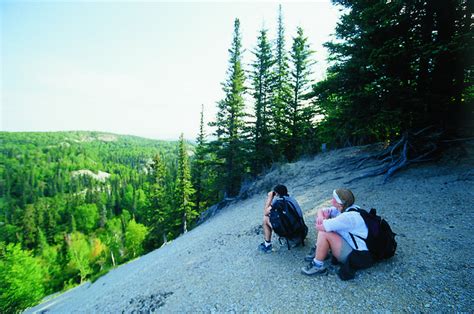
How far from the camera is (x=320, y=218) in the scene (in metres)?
3.89

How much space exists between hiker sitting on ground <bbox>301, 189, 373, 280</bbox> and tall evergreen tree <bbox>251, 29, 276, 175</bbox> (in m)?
15.4

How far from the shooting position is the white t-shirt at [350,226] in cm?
338

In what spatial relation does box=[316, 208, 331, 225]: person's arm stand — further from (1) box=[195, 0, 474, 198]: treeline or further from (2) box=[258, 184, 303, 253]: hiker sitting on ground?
(1) box=[195, 0, 474, 198]: treeline

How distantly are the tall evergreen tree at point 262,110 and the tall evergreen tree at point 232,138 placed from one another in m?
1.26

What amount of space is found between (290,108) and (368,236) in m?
18.0

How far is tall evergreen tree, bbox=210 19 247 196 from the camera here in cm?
1959

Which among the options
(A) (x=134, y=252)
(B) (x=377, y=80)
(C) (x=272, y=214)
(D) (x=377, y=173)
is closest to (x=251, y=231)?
(C) (x=272, y=214)

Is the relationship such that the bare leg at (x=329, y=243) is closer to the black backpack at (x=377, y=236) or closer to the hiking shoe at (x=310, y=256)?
the black backpack at (x=377, y=236)

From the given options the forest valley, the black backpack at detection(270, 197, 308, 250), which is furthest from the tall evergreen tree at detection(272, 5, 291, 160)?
the black backpack at detection(270, 197, 308, 250)

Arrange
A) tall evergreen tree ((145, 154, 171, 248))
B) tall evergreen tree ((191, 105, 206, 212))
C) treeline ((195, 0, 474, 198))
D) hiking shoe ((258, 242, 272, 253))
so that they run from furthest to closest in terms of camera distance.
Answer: tall evergreen tree ((145, 154, 171, 248)) → tall evergreen tree ((191, 105, 206, 212)) → treeline ((195, 0, 474, 198)) → hiking shoe ((258, 242, 272, 253))

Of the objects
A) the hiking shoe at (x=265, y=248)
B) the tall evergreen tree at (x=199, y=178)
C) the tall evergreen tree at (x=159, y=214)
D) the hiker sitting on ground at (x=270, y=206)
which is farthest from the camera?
the tall evergreen tree at (x=159, y=214)

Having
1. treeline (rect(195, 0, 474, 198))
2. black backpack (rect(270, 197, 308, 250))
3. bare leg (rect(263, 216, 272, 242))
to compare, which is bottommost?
bare leg (rect(263, 216, 272, 242))

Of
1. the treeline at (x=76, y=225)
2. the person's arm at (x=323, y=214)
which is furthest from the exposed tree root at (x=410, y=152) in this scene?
the treeline at (x=76, y=225)

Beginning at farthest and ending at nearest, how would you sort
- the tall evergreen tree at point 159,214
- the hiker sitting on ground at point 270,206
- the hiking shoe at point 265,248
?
the tall evergreen tree at point 159,214 → the hiking shoe at point 265,248 → the hiker sitting on ground at point 270,206
